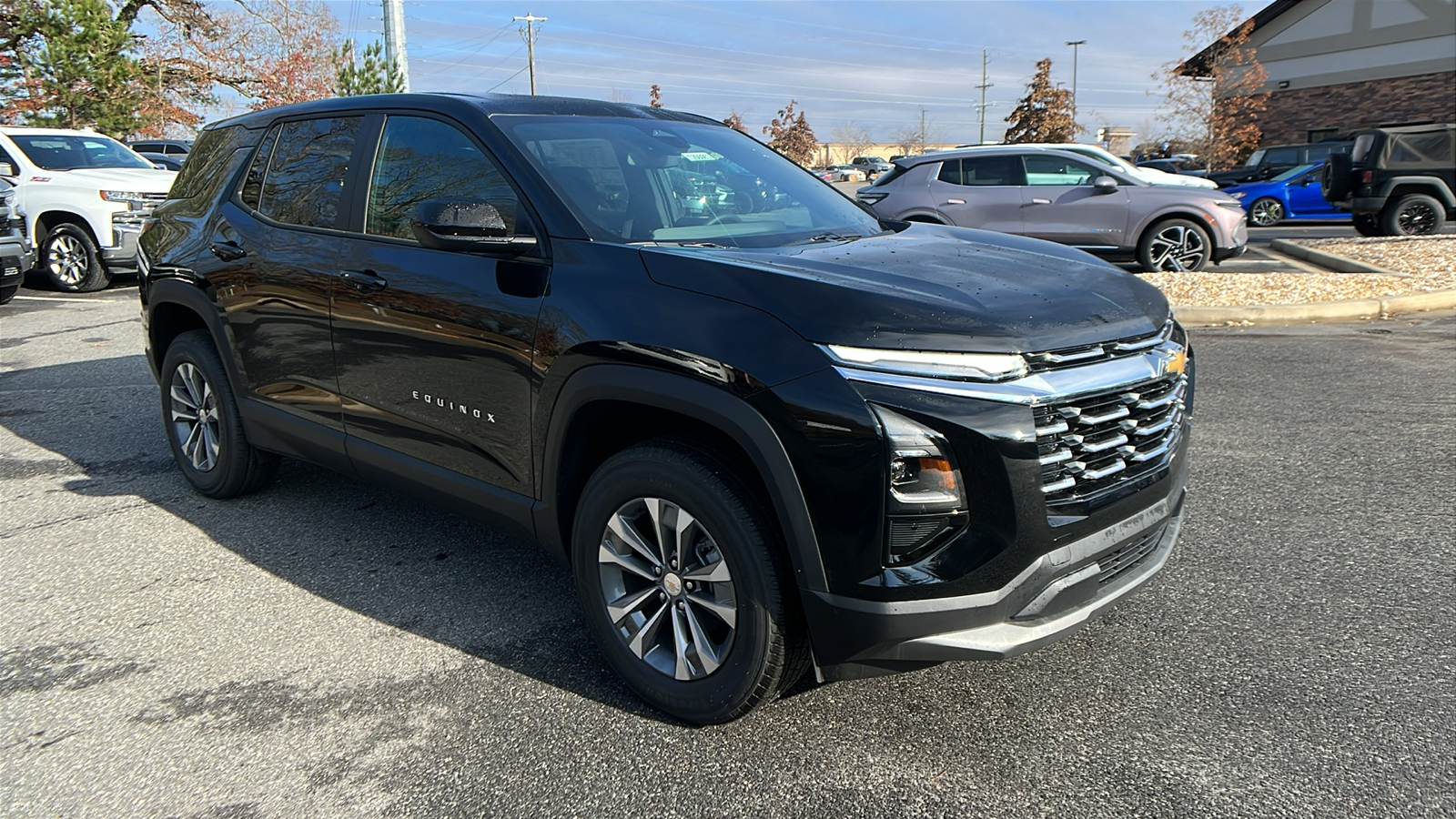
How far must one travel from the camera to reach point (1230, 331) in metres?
9.45

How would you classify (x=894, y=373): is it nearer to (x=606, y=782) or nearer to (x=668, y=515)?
(x=668, y=515)

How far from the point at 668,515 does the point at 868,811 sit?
919 millimetres

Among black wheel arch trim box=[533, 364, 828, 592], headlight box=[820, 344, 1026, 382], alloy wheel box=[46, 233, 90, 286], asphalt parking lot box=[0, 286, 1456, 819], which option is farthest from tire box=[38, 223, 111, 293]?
headlight box=[820, 344, 1026, 382]

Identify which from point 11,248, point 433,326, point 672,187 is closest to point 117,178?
point 11,248

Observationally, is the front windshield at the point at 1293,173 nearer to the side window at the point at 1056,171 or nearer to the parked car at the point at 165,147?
the side window at the point at 1056,171

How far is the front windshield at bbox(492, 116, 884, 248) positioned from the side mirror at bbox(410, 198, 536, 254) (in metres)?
0.23

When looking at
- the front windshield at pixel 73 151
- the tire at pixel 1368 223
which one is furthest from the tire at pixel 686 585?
the tire at pixel 1368 223

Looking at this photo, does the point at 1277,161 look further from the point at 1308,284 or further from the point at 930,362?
the point at 930,362

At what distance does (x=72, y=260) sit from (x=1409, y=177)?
19265 millimetres

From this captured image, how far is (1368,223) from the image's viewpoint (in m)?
17.2

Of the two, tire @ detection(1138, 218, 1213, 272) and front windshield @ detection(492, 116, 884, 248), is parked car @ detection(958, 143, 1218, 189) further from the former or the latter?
front windshield @ detection(492, 116, 884, 248)

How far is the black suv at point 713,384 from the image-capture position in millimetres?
2488

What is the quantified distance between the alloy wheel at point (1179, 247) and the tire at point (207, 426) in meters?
10.8

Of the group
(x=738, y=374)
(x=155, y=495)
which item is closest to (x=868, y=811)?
(x=738, y=374)
